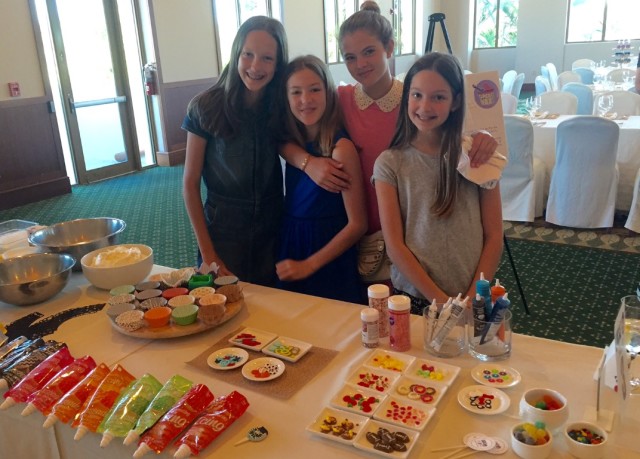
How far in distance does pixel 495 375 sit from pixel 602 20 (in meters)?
13.1

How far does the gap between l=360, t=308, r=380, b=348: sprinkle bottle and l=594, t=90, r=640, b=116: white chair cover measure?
4803 mm

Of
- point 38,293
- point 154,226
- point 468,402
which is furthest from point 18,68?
point 468,402

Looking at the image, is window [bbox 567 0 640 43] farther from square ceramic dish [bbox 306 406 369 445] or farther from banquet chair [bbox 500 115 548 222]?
square ceramic dish [bbox 306 406 369 445]

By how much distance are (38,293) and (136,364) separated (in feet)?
1.72

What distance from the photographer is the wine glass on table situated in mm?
4957

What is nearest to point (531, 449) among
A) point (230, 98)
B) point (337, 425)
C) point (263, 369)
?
point (337, 425)

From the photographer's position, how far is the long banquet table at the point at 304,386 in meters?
1.04

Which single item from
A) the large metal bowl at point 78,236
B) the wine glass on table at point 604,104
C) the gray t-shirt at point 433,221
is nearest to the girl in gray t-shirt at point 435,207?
the gray t-shirt at point 433,221

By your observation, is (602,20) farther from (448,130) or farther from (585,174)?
(448,130)

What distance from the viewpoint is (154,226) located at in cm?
491

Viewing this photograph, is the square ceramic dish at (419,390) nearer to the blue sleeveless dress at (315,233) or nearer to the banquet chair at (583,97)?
the blue sleeveless dress at (315,233)

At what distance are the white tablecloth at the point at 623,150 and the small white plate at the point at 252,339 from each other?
3668mm

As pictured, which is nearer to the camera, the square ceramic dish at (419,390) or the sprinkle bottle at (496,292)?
the square ceramic dish at (419,390)

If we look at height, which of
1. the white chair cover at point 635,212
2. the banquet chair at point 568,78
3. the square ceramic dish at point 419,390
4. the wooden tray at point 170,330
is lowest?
the white chair cover at point 635,212
